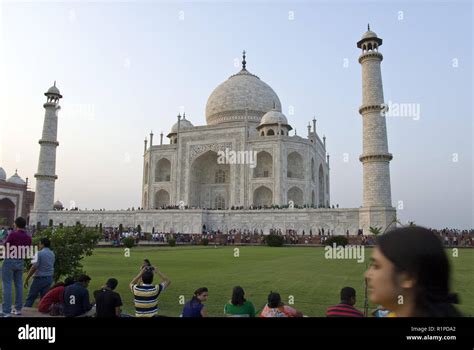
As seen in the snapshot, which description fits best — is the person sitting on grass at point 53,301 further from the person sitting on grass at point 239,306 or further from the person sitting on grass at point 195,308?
the person sitting on grass at point 239,306

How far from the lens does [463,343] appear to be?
1.87 meters

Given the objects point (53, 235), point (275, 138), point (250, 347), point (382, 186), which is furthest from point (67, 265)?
point (275, 138)

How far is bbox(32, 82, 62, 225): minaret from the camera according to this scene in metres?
32.2

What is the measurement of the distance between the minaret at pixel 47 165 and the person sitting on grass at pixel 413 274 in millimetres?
34426

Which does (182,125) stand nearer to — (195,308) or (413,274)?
(195,308)

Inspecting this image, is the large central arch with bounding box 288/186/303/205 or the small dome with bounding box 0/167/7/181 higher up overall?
the small dome with bounding box 0/167/7/181

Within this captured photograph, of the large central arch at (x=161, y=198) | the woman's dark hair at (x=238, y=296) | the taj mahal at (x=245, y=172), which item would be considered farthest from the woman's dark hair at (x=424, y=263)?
the large central arch at (x=161, y=198)

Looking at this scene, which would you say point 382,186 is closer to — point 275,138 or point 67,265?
point 275,138

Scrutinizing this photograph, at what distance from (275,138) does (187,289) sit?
2590 cm

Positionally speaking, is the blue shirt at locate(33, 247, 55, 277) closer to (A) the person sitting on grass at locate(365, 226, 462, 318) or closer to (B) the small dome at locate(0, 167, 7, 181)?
(A) the person sitting on grass at locate(365, 226, 462, 318)

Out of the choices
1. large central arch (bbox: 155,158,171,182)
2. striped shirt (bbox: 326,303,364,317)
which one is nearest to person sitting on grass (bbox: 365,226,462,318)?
striped shirt (bbox: 326,303,364,317)

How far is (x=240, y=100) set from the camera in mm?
38719

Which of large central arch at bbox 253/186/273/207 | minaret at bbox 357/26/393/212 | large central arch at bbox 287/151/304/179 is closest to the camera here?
minaret at bbox 357/26/393/212

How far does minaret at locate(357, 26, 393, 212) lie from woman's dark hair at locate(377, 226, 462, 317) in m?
22.8
